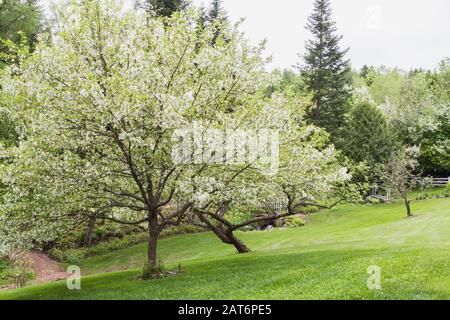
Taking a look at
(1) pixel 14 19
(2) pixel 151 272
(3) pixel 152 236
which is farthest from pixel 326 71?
(2) pixel 151 272

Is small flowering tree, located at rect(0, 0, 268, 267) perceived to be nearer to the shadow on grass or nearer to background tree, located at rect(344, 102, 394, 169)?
the shadow on grass

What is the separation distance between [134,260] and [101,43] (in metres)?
19.8

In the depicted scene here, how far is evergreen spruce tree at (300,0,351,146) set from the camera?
5847 centimetres

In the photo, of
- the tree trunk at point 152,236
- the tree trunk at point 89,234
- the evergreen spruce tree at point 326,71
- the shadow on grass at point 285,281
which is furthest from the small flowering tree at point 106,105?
the evergreen spruce tree at point 326,71

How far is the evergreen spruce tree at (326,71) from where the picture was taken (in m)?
58.5

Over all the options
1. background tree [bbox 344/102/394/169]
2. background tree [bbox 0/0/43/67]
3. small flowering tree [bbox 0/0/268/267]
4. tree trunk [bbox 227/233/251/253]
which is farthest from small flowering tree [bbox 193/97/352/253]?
background tree [bbox 344/102/394/169]

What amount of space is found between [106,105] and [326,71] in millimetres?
48951

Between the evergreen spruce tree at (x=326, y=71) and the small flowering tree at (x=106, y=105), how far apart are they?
41667 mm

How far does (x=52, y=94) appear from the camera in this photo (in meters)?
15.2

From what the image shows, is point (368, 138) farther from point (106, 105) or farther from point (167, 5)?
point (106, 105)

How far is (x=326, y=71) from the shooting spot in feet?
193
